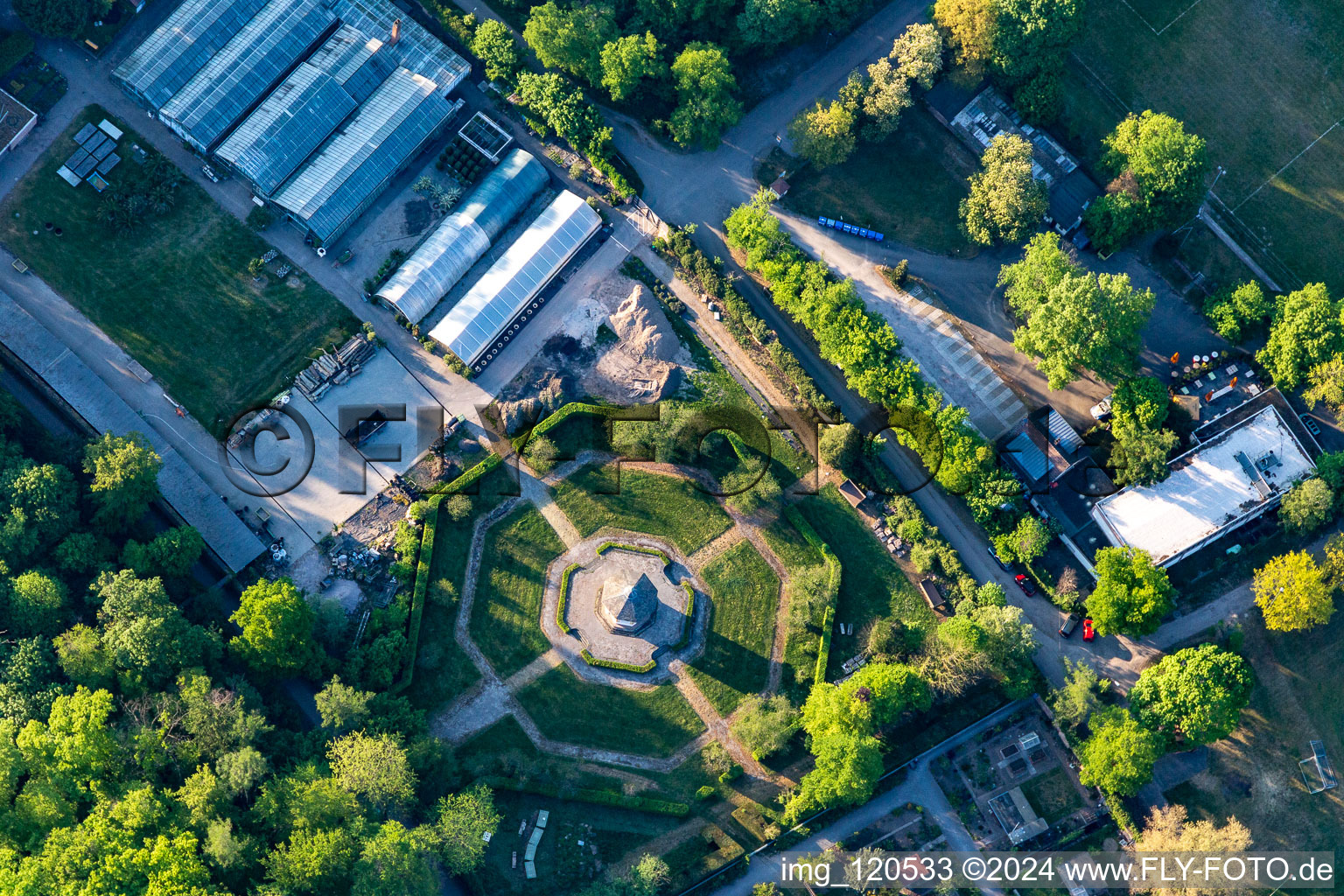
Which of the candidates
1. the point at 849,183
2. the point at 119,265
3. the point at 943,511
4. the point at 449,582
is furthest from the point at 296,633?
the point at 849,183

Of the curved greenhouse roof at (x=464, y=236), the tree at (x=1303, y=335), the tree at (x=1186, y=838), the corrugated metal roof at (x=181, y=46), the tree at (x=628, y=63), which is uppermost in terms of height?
the corrugated metal roof at (x=181, y=46)

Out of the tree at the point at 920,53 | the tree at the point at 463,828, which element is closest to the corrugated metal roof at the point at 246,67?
the tree at the point at 920,53

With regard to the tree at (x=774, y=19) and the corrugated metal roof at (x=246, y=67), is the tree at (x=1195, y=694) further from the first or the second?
the corrugated metal roof at (x=246, y=67)

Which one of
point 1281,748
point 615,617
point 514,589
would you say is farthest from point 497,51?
point 1281,748

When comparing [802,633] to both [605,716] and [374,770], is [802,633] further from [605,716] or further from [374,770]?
[374,770]

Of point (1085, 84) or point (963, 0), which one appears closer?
point (963, 0)

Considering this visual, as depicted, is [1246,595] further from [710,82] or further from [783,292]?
[710,82]
